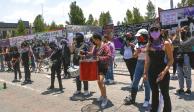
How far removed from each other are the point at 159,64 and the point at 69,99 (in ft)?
16.3

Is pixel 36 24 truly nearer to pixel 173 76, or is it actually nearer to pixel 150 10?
pixel 150 10

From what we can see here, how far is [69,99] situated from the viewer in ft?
36.6

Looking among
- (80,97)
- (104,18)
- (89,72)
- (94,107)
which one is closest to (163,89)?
(89,72)

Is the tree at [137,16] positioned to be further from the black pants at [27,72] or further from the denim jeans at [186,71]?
the denim jeans at [186,71]

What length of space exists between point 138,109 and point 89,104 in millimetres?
1642

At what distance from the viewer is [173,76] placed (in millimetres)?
13297

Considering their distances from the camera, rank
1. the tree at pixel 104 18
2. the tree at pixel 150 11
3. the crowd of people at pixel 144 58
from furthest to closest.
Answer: the tree at pixel 104 18, the tree at pixel 150 11, the crowd of people at pixel 144 58

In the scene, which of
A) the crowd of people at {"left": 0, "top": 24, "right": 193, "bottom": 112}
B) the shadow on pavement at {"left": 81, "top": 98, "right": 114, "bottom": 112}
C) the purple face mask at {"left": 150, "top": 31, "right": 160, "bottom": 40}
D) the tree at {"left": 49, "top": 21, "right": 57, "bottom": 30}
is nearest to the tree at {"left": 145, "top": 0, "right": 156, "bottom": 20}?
the tree at {"left": 49, "top": 21, "right": 57, "bottom": 30}

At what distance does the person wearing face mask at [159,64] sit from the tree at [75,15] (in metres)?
40.6

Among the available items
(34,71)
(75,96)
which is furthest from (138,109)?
(34,71)

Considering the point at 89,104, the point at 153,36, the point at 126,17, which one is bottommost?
the point at 89,104

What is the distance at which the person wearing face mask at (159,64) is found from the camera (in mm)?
6609

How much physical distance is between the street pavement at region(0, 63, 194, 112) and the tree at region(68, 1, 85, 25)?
3234 cm

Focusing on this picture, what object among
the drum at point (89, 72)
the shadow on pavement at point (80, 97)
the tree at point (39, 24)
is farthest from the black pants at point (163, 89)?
the tree at point (39, 24)
